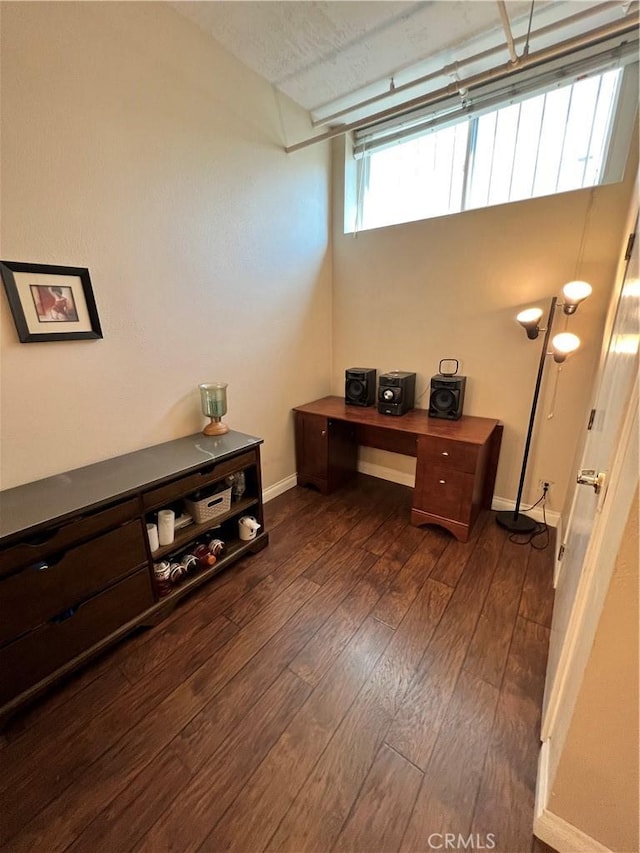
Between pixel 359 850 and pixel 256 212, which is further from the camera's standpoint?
pixel 256 212

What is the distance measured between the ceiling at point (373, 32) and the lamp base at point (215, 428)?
210 cm

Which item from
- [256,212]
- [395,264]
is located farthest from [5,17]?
[395,264]

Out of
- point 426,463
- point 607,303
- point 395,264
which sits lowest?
point 426,463

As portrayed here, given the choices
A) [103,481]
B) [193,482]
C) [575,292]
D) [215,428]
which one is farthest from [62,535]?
[575,292]

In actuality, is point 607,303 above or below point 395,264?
below

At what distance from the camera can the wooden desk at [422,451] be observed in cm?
213

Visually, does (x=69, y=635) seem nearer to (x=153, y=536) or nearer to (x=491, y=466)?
(x=153, y=536)

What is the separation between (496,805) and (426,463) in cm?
153

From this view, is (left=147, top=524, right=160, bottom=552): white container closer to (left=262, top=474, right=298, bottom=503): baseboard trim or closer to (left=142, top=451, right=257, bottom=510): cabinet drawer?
(left=142, top=451, right=257, bottom=510): cabinet drawer

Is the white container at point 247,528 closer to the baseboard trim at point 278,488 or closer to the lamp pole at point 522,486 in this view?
the baseboard trim at point 278,488

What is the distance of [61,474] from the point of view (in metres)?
1.59

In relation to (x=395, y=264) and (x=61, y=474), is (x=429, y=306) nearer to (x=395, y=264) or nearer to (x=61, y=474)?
(x=395, y=264)

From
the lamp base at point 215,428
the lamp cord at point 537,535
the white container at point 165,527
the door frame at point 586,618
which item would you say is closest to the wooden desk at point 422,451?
the lamp cord at point 537,535

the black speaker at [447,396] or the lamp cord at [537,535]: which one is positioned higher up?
the black speaker at [447,396]
